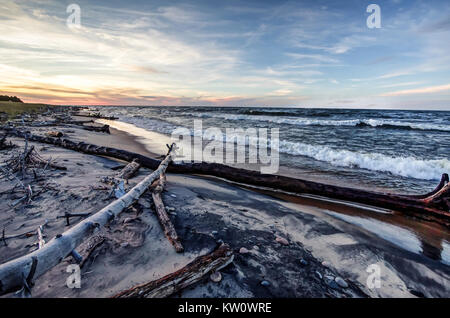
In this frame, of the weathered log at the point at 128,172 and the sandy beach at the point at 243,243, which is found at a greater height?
the weathered log at the point at 128,172

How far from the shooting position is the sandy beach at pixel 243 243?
2.30m

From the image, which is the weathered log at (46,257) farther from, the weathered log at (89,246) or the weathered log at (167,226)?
the weathered log at (167,226)

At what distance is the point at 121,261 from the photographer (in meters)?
2.51

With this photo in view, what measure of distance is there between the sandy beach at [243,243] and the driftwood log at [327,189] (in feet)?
0.88

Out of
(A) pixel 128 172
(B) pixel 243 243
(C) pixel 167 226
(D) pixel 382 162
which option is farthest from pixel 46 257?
(D) pixel 382 162

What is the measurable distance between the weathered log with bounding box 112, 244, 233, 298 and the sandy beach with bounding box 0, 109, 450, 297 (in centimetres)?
11

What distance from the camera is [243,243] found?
3078 mm

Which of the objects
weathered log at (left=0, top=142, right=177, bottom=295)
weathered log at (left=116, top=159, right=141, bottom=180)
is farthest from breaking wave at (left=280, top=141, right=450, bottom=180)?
weathered log at (left=0, top=142, right=177, bottom=295)

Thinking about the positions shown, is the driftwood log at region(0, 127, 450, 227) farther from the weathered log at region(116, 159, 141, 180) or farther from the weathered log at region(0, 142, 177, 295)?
the weathered log at region(0, 142, 177, 295)

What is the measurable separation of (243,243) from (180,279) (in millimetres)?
1267

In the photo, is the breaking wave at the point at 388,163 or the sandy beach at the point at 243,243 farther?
the breaking wave at the point at 388,163

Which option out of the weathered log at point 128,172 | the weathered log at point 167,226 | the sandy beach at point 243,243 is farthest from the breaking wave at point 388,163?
the weathered log at point 128,172
